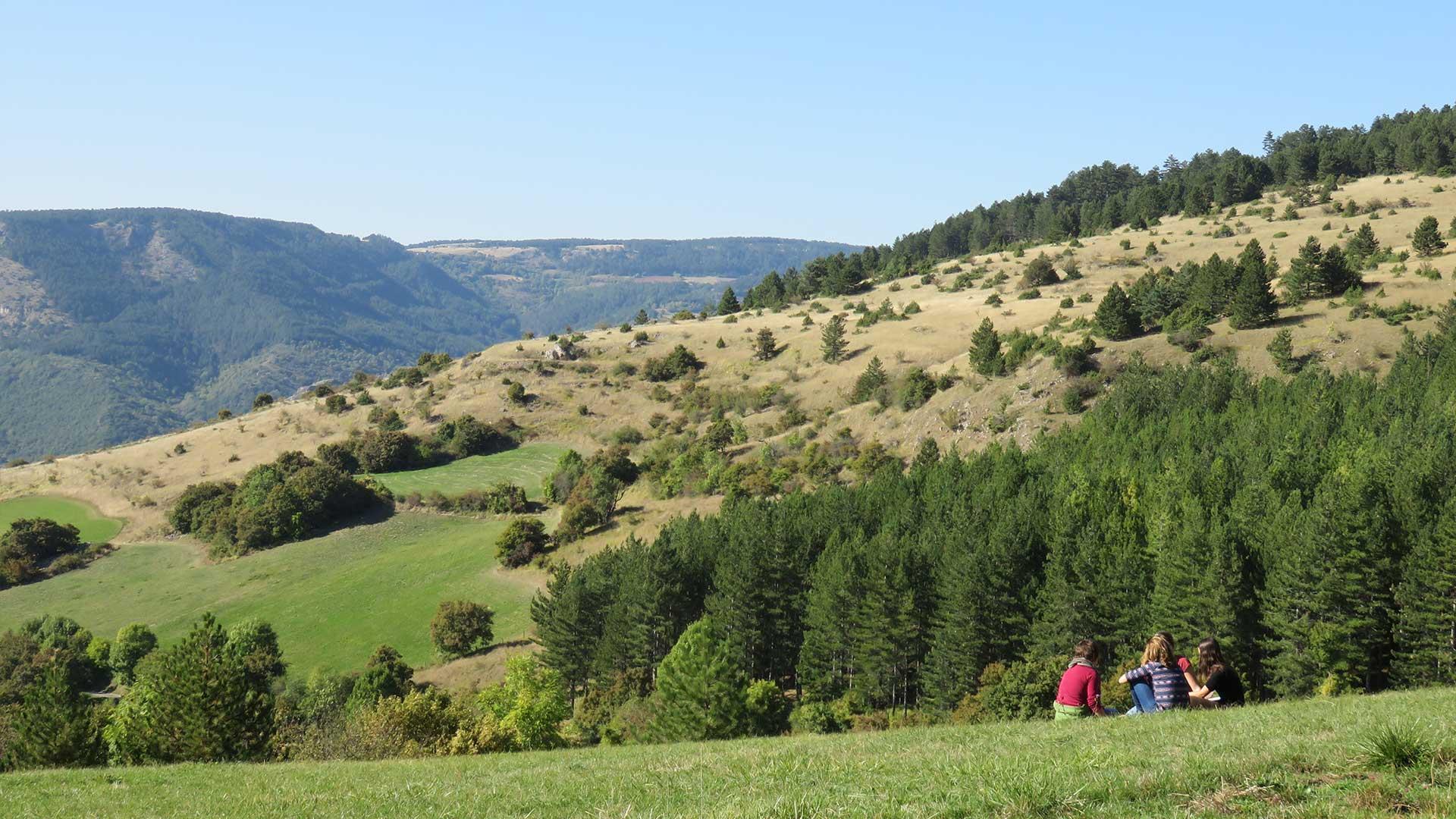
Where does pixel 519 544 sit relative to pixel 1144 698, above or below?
below

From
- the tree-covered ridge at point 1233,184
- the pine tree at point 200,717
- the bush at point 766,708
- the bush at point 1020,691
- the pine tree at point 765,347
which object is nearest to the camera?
the pine tree at point 200,717

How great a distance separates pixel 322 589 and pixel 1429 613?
82.4m

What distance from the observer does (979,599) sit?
51.7m

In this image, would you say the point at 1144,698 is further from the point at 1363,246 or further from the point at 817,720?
the point at 1363,246

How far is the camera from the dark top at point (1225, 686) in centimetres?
1966

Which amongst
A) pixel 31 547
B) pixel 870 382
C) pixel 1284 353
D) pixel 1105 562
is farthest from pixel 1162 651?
pixel 31 547

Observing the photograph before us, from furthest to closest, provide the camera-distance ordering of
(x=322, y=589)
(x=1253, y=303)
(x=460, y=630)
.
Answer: (x=1253, y=303) < (x=322, y=589) < (x=460, y=630)

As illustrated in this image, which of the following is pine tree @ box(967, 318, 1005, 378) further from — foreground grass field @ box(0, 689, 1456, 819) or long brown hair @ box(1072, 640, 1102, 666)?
long brown hair @ box(1072, 640, 1102, 666)

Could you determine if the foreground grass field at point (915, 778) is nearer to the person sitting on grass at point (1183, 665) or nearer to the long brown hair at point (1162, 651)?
the person sitting on grass at point (1183, 665)

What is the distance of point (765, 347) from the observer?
13800 centimetres

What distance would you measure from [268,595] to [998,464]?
65120mm

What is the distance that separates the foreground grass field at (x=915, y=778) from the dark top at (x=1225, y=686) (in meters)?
0.95

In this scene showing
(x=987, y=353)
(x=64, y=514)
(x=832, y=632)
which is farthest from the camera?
(x=64, y=514)

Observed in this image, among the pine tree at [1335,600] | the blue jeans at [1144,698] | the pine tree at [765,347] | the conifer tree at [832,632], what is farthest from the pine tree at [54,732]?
the pine tree at [765,347]
